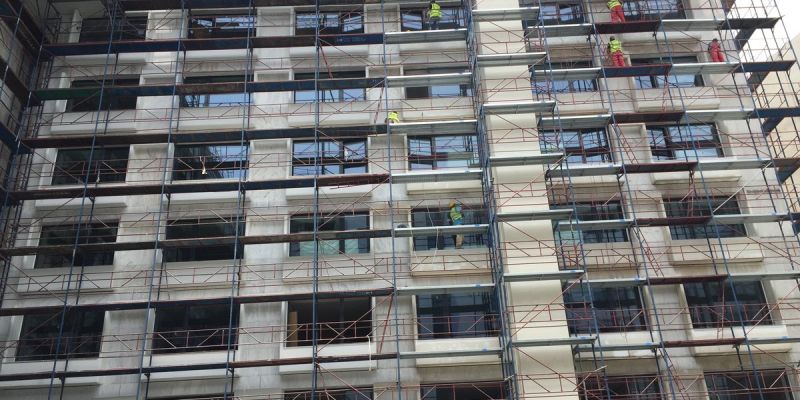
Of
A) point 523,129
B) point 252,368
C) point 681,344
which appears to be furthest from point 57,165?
point 681,344

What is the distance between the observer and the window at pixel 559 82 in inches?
946

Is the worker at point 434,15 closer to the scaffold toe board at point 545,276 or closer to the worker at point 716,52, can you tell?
the worker at point 716,52

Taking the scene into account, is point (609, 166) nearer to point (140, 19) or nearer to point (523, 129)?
point (523, 129)

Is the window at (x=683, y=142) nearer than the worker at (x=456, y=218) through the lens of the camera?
No

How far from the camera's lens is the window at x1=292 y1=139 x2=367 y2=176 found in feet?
78.2

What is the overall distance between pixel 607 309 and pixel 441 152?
800cm

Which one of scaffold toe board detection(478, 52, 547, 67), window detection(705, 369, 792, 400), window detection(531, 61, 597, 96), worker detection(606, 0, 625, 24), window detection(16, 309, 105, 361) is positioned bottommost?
window detection(705, 369, 792, 400)

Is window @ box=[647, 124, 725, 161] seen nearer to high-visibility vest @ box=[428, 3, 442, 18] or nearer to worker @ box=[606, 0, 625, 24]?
worker @ box=[606, 0, 625, 24]

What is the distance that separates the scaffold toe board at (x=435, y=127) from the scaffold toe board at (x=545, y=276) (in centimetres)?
570

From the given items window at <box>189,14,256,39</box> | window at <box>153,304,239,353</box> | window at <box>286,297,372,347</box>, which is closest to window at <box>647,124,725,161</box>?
window at <box>286,297,372,347</box>

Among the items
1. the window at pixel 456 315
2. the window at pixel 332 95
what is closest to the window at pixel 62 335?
the window at pixel 332 95

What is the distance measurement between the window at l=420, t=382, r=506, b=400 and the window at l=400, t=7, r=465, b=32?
13.9 metres

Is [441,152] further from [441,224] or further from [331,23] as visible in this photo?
[331,23]

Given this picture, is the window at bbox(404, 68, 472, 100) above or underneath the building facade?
above
